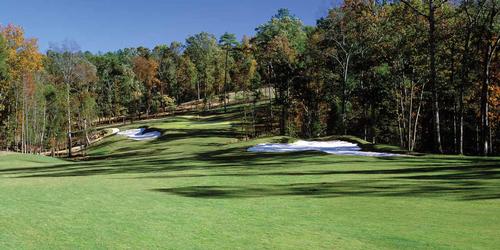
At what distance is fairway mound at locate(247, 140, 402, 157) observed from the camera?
2901cm

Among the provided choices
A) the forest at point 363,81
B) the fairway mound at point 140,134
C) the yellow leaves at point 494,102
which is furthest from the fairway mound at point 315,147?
the fairway mound at point 140,134

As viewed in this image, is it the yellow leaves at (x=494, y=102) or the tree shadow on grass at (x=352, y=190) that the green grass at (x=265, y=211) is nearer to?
the tree shadow on grass at (x=352, y=190)

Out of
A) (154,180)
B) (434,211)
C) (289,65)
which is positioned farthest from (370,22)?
(434,211)

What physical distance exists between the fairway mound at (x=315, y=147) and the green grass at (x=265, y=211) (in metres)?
10.0

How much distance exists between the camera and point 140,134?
7081 centimetres

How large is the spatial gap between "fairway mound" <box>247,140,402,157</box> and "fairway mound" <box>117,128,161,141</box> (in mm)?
32437

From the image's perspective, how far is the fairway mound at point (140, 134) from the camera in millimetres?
64787

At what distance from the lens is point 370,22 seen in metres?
48.0

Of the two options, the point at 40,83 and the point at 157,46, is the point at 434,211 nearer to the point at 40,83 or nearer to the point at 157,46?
the point at 40,83

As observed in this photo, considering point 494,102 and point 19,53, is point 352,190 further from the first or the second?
point 19,53

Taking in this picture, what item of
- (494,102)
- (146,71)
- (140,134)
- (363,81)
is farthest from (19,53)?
(494,102)

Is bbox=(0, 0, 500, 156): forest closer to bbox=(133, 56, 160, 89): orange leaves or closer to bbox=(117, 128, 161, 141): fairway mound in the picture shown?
bbox=(117, 128, 161, 141): fairway mound

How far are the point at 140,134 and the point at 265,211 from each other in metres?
62.8

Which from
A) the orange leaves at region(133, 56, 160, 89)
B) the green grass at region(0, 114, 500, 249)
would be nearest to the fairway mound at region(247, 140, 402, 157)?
the green grass at region(0, 114, 500, 249)
